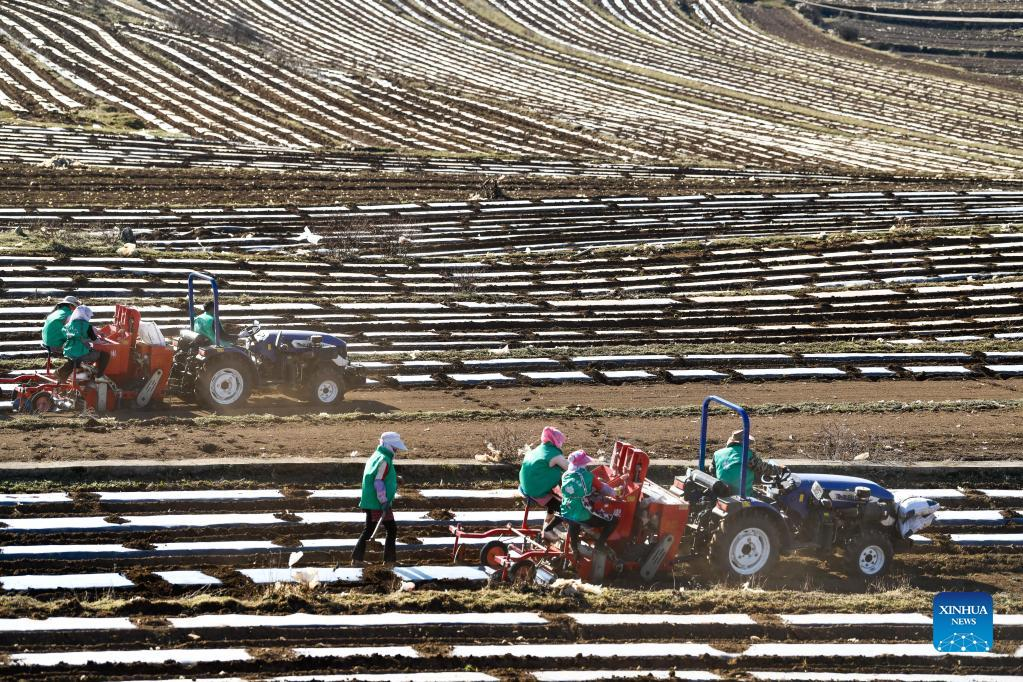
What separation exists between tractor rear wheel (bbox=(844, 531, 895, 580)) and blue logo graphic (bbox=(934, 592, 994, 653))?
39.5 inches

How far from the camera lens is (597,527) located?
13.1 m

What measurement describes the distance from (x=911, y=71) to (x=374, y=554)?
86600mm

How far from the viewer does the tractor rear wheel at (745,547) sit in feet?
44.0

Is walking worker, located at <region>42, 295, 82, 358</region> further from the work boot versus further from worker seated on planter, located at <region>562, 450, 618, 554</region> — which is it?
worker seated on planter, located at <region>562, 450, 618, 554</region>

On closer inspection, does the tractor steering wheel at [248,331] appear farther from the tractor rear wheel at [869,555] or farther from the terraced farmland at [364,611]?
the tractor rear wheel at [869,555]

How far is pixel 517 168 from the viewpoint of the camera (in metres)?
51.2

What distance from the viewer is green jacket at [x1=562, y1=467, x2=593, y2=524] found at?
1277 cm

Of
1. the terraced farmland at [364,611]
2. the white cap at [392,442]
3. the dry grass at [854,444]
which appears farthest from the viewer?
the dry grass at [854,444]

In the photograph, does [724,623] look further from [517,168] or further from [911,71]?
→ [911,71]

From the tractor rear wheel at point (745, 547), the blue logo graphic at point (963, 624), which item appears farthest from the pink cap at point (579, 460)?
the blue logo graphic at point (963, 624)

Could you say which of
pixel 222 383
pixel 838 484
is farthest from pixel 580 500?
pixel 222 383

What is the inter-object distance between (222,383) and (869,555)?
423 inches

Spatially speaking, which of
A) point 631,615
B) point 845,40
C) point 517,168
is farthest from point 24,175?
point 845,40

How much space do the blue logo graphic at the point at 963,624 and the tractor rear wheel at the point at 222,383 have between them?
11.5 m
